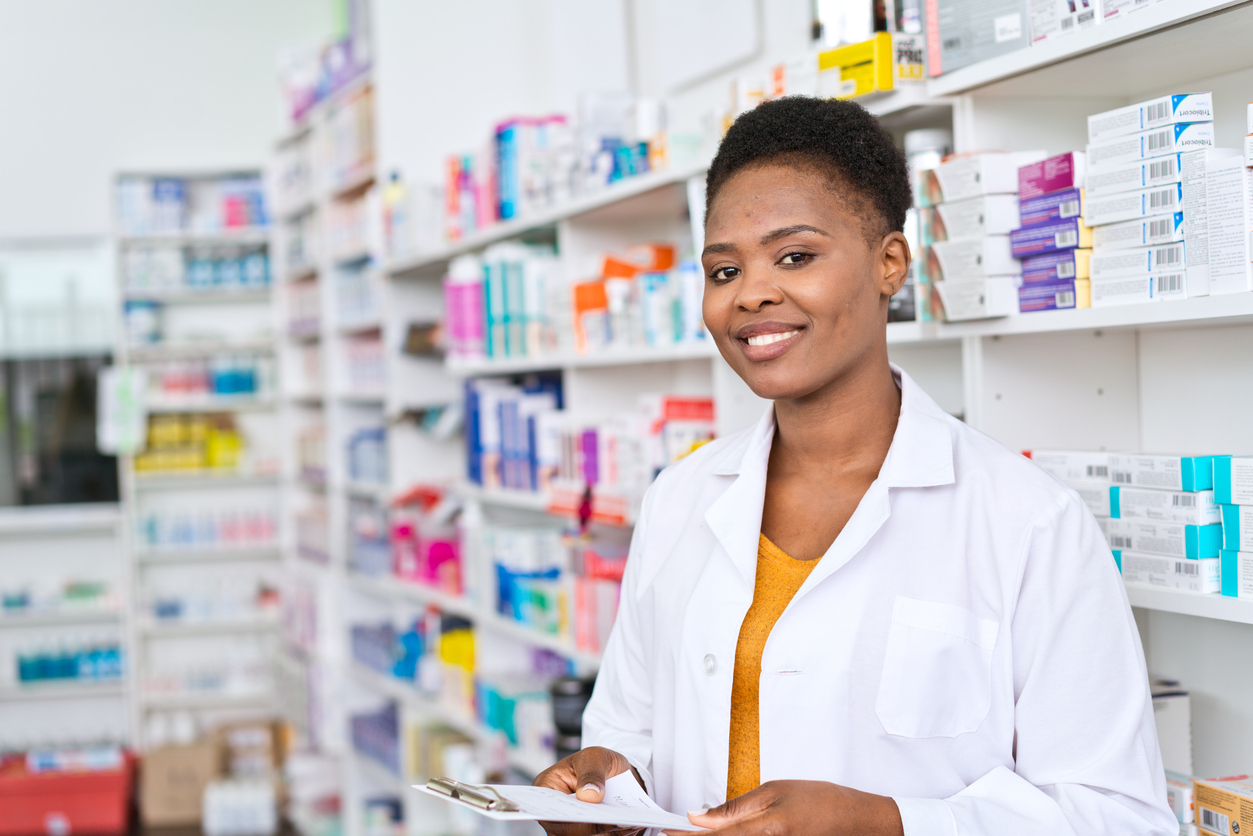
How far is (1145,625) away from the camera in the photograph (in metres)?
1.91

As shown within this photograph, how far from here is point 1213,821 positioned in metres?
1.55

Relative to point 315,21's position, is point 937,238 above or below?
below

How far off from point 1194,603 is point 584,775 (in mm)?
870

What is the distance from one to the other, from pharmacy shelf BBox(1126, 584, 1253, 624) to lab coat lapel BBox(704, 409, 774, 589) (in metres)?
0.49

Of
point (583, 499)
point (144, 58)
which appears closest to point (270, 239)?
point (144, 58)

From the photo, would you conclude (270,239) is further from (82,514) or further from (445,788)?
(445,788)

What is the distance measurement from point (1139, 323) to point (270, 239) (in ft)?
18.9

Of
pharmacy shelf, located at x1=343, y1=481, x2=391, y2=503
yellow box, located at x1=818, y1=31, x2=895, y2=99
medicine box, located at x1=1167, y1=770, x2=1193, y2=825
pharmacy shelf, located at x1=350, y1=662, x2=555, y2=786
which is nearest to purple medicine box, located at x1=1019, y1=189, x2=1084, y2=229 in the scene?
yellow box, located at x1=818, y1=31, x2=895, y2=99

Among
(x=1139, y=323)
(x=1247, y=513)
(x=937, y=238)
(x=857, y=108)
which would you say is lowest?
(x=1247, y=513)

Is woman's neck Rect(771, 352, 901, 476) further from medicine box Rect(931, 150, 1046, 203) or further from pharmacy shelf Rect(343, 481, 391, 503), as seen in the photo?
pharmacy shelf Rect(343, 481, 391, 503)

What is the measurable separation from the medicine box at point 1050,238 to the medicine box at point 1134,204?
0.09ft

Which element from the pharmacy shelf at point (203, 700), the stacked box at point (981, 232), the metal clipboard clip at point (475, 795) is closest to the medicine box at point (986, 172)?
the stacked box at point (981, 232)

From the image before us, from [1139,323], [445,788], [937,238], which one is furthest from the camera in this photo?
[937,238]

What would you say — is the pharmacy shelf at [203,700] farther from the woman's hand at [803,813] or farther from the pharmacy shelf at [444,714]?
the woman's hand at [803,813]
